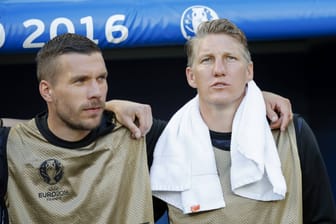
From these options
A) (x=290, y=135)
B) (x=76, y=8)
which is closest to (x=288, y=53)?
(x=76, y=8)

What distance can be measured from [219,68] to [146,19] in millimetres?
933

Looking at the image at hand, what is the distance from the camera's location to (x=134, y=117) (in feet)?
6.62

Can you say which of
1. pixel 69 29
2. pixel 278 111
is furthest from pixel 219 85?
pixel 69 29

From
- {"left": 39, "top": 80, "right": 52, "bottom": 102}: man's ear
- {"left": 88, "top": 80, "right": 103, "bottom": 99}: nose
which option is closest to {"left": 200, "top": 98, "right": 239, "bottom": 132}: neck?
{"left": 88, "top": 80, "right": 103, "bottom": 99}: nose

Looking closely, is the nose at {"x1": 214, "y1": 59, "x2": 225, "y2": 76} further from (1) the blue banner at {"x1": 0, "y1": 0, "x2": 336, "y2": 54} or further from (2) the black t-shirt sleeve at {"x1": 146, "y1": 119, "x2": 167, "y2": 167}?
(1) the blue banner at {"x1": 0, "y1": 0, "x2": 336, "y2": 54}

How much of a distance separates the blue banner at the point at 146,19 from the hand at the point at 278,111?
2.61ft

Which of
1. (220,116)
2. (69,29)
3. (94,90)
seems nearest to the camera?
(94,90)

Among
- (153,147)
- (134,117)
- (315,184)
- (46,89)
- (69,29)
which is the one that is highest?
(69,29)

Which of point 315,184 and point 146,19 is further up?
point 146,19

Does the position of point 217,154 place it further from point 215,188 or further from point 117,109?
point 117,109

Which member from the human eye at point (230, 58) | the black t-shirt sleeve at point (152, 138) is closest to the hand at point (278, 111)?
the human eye at point (230, 58)

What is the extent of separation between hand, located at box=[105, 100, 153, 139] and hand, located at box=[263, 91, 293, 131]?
39 centimetres

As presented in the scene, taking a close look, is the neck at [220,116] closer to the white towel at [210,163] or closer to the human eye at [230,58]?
the white towel at [210,163]

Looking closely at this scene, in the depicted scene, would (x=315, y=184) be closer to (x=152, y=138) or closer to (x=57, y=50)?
(x=152, y=138)
